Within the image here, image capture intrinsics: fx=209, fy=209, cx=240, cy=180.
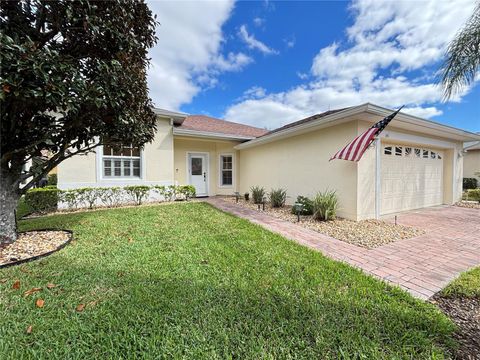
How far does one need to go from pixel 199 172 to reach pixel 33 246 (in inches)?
325

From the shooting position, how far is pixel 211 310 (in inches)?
87.5

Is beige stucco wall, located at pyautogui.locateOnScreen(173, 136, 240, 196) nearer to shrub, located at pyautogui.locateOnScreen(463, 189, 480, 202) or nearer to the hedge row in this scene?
the hedge row

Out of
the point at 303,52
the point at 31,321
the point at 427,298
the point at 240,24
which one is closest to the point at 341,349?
the point at 427,298

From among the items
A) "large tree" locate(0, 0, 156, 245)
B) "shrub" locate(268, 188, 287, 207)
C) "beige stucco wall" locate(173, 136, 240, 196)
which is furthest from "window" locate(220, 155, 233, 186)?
"large tree" locate(0, 0, 156, 245)

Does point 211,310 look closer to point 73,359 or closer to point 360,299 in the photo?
point 73,359

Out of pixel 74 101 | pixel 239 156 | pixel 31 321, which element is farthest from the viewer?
pixel 239 156

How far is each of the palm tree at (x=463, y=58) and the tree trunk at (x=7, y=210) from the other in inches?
320

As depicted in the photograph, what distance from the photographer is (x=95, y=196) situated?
8.08m

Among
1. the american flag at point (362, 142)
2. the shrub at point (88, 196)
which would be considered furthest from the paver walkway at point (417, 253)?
the shrub at point (88, 196)

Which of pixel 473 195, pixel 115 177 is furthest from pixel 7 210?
pixel 473 195

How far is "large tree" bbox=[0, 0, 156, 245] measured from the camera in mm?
2762

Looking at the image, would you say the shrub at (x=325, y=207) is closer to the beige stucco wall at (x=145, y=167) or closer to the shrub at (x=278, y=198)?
the shrub at (x=278, y=198)

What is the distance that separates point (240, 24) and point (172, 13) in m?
3.63

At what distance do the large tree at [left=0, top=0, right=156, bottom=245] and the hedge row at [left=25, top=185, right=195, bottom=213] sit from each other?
362 cm
